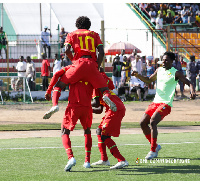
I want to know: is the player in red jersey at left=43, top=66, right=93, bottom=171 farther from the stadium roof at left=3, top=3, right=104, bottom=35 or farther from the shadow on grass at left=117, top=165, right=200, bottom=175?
the stadium roof at left=3, top=3, right=104, bottom=35

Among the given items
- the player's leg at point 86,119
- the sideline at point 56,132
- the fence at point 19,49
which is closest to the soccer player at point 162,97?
the player's leg at point 86,119

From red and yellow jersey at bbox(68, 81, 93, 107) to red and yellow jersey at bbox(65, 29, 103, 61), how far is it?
0.42 meters

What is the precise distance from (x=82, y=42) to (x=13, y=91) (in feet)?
52.5

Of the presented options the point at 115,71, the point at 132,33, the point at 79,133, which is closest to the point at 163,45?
the point at 132,33

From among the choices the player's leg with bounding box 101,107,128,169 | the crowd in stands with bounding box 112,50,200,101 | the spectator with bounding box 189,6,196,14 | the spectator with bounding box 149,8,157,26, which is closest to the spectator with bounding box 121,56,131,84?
the crowd in stands with bounding box 112,50,200,101

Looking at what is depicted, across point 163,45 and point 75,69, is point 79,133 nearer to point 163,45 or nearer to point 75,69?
point 75,69

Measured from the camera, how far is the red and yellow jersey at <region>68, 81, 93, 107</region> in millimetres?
8156

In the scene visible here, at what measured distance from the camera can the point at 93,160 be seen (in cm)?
915

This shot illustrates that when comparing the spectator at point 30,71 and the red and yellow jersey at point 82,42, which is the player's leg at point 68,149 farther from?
the spectator at point 30,71

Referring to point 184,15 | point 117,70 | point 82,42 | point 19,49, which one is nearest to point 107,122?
point 82,42

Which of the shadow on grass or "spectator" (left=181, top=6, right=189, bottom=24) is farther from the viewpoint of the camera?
"spectator" (left=181, top=6, right=189, bottom=24)

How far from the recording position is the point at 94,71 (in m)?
8.16

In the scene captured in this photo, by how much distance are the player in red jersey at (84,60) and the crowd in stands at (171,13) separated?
86.3 feet

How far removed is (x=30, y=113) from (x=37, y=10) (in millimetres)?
22827
